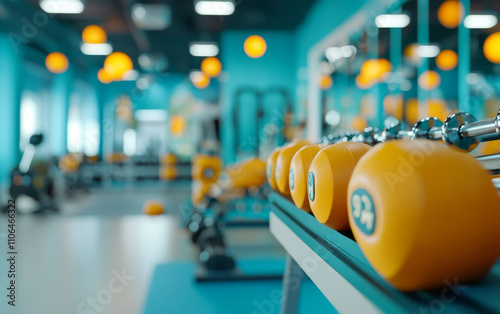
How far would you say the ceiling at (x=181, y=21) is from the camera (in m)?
7.79

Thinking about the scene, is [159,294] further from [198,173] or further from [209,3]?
[209,3]

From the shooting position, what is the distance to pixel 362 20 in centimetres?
558

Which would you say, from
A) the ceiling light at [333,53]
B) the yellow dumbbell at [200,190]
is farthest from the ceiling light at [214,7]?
the yellow dumbbell at [200,190]

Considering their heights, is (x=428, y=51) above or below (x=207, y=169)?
above

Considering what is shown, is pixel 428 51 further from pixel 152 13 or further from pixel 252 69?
pixel 252 69

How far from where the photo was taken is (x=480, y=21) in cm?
342

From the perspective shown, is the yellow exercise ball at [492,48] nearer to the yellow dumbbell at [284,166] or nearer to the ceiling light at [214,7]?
the yellow dumbbell at [284,166]

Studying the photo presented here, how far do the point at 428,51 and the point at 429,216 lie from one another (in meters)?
4.16

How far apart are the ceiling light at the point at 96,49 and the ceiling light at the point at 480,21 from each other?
9406mm

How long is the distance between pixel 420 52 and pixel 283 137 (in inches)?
191

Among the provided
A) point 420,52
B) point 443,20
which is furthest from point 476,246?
point 420,52

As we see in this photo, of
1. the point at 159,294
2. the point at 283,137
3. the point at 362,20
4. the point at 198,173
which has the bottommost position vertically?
the point at 159,294

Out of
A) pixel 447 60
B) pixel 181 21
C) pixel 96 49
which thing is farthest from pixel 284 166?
pixel 96 49


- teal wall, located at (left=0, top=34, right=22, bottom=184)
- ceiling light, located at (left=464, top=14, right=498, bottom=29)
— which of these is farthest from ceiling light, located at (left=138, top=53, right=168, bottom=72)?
ceiling light, located at (left=464, top=14, right=498, bottom=29)
